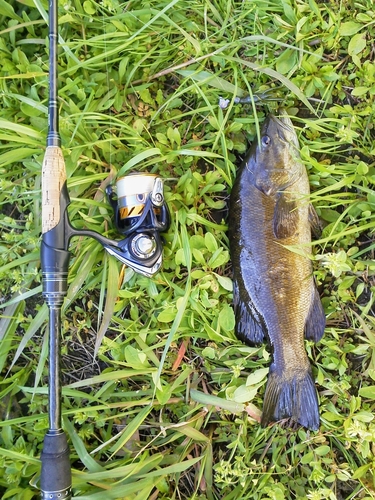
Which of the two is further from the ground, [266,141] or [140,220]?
[266,141]

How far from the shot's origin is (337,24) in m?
2.20

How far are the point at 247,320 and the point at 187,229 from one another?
1.74 ft

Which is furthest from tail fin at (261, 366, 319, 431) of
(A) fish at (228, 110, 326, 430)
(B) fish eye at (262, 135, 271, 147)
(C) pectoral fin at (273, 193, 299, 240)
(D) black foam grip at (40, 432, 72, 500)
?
(B) fish eye at (262, 135, 271, 147)

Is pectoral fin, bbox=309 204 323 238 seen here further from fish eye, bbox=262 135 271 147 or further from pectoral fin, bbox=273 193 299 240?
fish eye, bbox=262 135 271 147

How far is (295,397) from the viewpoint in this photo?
2.18m

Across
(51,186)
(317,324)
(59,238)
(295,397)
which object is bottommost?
(295,397)

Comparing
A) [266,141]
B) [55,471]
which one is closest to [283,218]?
[266,141]

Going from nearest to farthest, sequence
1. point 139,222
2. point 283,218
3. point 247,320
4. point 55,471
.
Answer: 1. point 55,471
2. point 139,222
3. point 283,218
4. point 247,320

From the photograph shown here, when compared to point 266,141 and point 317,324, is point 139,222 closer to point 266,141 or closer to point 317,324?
point 266,141

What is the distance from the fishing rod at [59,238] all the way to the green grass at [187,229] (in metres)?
0.20

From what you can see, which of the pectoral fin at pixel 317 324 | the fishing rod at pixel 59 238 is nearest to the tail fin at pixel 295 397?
the pectoral fin at pixel 317 324

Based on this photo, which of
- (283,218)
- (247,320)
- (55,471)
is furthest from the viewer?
(247,320)

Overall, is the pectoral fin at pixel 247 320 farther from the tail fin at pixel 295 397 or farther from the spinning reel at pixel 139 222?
the spinning reel at pixel 139 222

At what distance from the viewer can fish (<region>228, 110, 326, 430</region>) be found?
7.01 feet
